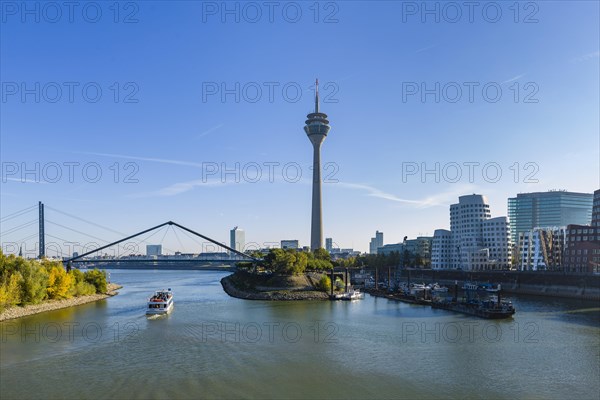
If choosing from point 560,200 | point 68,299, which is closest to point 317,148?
point 560,200

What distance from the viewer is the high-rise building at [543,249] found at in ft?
251

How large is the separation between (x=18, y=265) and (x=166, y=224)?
204 ft

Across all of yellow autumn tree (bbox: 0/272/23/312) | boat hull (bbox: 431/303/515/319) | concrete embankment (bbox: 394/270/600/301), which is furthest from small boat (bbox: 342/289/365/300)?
yellow autumn tree (bbox: 0/272/23/312)

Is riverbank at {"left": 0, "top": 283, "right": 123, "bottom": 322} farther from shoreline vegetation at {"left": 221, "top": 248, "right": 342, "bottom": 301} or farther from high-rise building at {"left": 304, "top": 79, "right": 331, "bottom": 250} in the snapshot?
high-rise building at {"left": 304, "top": 79, "right": 331, "bottom": 250}

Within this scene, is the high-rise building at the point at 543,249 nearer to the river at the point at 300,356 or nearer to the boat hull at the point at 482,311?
the river at the point at 300,356

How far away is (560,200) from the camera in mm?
120438

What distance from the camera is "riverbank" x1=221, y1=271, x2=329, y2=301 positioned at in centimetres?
5244

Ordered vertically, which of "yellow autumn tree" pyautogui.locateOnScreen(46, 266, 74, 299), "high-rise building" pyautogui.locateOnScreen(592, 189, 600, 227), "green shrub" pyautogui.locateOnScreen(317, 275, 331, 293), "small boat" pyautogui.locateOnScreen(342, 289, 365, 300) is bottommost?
"small boat" pyautogui.locateOnScreen(342, 289, 365, 300)

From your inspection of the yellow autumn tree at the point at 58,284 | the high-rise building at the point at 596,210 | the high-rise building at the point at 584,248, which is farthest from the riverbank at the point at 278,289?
the high-rise building at the point at 596,210

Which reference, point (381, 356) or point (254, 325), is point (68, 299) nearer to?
point (254, 325)

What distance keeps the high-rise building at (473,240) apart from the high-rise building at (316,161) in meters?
39.8

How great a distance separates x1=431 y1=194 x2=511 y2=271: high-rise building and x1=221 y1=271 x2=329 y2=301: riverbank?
44069 mm

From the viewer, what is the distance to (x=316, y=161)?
136 m

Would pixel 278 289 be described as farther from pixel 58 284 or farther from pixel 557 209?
pixel 557 209
